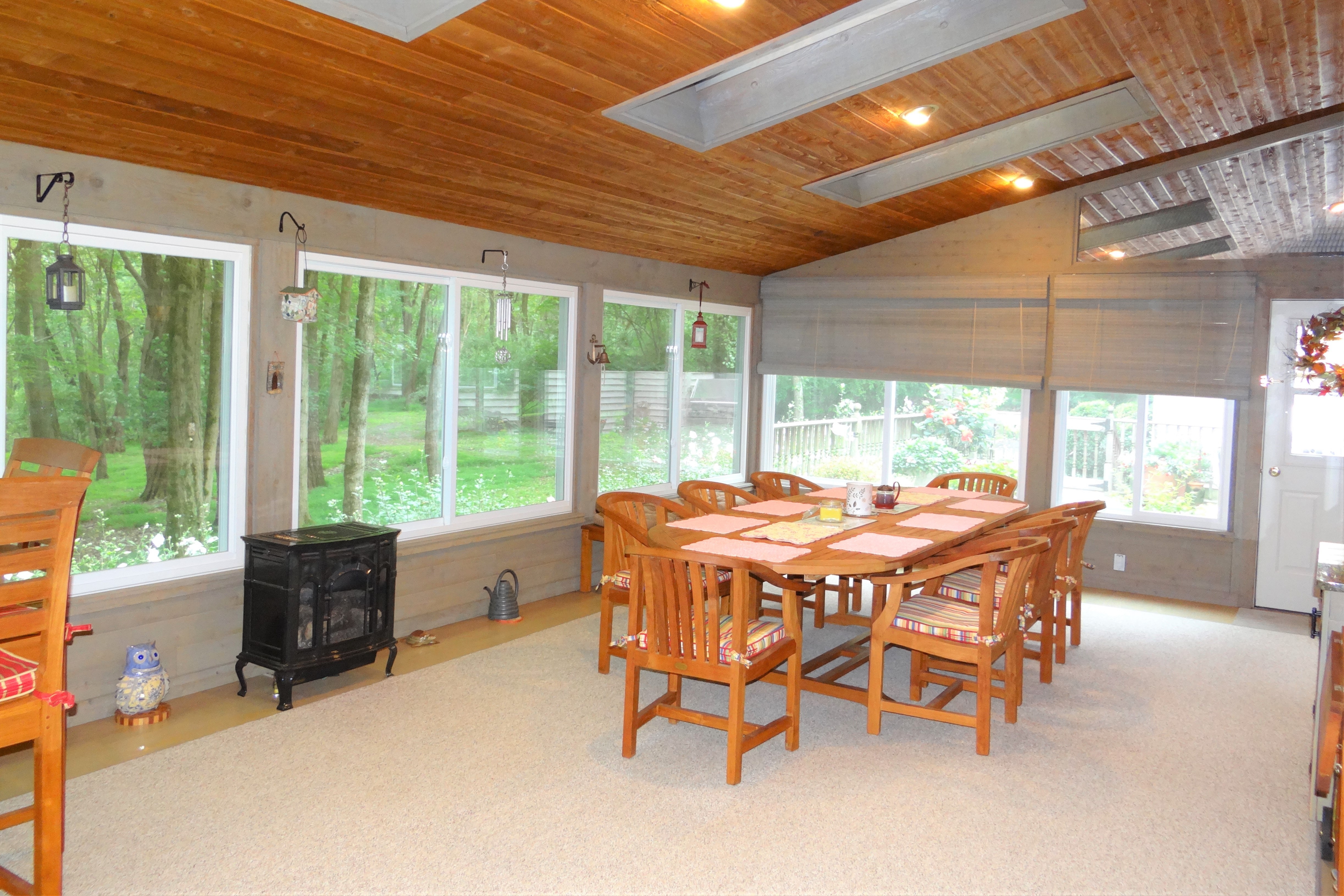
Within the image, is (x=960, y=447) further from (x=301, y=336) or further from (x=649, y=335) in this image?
(x=301, y=336)

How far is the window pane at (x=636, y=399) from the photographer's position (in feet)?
21.4

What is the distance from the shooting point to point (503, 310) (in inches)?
212

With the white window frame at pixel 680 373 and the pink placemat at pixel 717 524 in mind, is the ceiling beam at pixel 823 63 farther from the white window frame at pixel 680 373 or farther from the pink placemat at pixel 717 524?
the white window frame at pixel 680 373

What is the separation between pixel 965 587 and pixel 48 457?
3744 millimetres

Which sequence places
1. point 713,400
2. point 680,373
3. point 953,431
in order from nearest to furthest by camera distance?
point 680,373
point 953,431
point 713,400

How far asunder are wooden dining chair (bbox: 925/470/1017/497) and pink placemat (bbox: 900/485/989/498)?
0.23m

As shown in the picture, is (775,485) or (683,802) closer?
(683,802)

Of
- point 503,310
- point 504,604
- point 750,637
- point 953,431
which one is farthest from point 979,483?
point 750,637

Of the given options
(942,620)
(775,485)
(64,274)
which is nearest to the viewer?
(64,274)

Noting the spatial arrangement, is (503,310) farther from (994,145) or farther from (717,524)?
(994,145)

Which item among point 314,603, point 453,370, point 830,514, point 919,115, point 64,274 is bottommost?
point 314,603

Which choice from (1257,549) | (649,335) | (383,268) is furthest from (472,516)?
(1257,549)

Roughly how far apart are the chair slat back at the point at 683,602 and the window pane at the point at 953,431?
4.10 metres

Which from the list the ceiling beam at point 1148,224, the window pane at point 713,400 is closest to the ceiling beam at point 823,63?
the window pane at point 713,400
